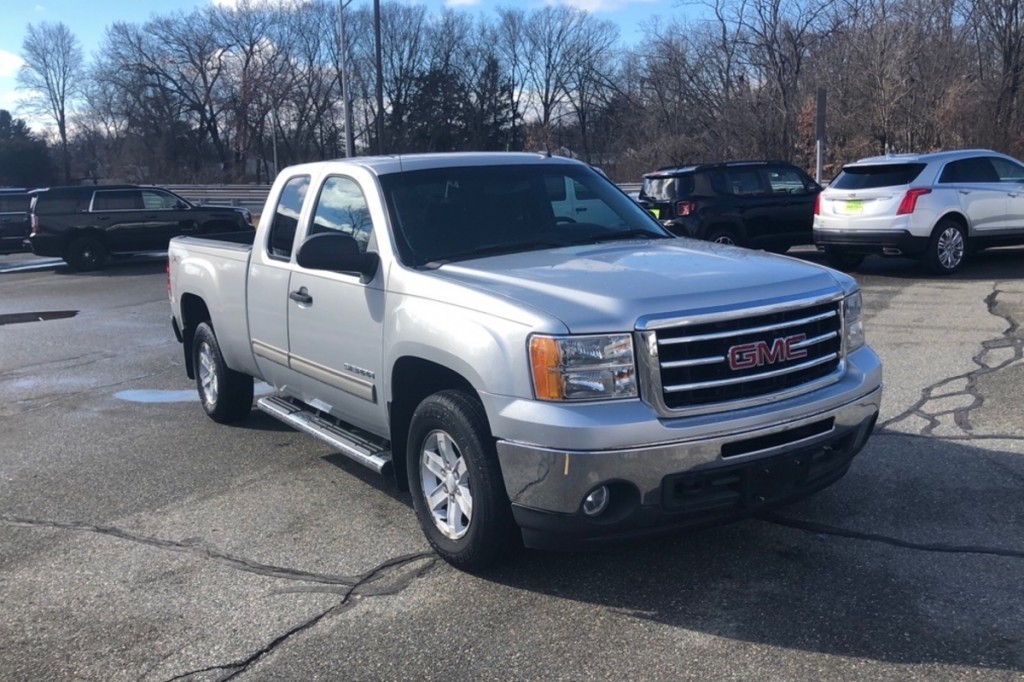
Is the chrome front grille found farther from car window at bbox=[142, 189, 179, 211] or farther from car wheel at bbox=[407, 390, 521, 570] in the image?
car window at bbox=[142, 189, 179, 211]

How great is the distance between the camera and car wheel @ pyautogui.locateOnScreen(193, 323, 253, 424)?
7.56 m

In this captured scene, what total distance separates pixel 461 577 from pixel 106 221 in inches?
773

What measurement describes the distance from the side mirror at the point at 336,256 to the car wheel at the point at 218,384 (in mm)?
2555

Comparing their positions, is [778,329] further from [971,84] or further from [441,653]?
[971,84]

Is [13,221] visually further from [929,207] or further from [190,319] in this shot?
[929,207]

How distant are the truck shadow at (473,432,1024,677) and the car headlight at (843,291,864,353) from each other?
0.89m

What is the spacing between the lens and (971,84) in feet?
97.9

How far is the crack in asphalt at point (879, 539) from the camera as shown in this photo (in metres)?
4.70

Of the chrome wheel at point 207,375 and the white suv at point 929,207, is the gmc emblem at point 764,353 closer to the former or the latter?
the chrome wheel at point 207,375

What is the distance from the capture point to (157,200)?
74.6ft

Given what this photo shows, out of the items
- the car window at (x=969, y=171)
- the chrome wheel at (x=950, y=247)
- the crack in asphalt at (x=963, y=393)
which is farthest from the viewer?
the car window at (x=969, y=171)


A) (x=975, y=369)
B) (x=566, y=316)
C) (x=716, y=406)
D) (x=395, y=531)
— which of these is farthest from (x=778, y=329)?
(x=975, y=369)

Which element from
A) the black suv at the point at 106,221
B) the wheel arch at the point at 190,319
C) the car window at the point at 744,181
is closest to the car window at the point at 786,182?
the car window at the point at 744,181

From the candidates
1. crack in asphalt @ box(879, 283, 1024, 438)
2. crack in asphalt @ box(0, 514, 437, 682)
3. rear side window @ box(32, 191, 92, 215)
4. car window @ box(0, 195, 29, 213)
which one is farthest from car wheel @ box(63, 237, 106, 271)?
crack in asphalt @ box(879, 283, 1024, 438)
